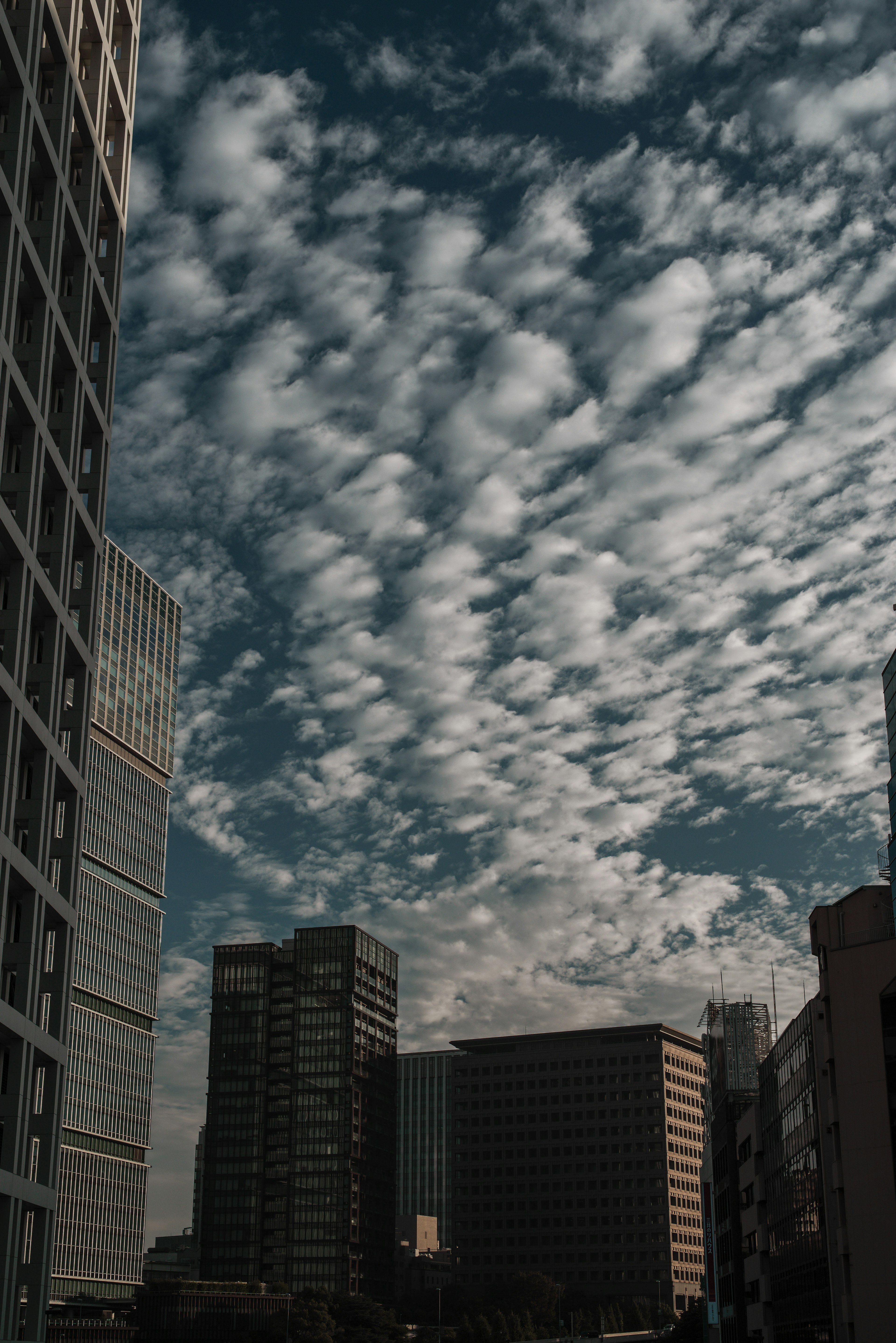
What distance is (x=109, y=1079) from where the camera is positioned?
18000cm

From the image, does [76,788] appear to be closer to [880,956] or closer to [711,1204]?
[880,956]

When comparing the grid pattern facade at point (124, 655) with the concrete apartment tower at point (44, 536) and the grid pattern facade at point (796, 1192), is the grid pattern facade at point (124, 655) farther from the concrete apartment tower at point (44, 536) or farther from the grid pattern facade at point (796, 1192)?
the concrete apartment tower at point (44, 536)

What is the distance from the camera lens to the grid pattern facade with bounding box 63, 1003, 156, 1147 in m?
172

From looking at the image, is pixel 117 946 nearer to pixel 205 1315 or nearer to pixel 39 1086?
pixel 205 1315

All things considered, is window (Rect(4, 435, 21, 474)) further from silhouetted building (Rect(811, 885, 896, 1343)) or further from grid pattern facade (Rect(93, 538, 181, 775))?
grid pattern facade (Rect(93, 538, 181, 775))

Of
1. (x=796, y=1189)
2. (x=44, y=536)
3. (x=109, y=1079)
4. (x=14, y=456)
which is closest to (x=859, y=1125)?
(x=796, y=1189)

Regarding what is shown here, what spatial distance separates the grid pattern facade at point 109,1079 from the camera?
172m

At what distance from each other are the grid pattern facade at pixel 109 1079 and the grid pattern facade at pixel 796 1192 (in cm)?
10231

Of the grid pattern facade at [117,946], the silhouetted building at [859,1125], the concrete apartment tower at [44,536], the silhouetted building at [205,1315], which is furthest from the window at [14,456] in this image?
the silhouetted building at [205,1315]

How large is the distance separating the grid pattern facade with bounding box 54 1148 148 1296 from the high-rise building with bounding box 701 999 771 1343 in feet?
267

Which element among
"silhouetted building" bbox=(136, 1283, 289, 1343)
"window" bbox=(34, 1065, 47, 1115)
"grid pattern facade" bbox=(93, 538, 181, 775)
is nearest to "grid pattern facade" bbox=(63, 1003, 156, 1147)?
"silhouetted building" bbox=(136, 1283, 289, 1343)

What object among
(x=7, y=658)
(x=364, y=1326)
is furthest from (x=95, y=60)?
(x=364, y=1326)

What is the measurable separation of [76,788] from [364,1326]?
146 meters

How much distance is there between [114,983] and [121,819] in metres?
23.5
